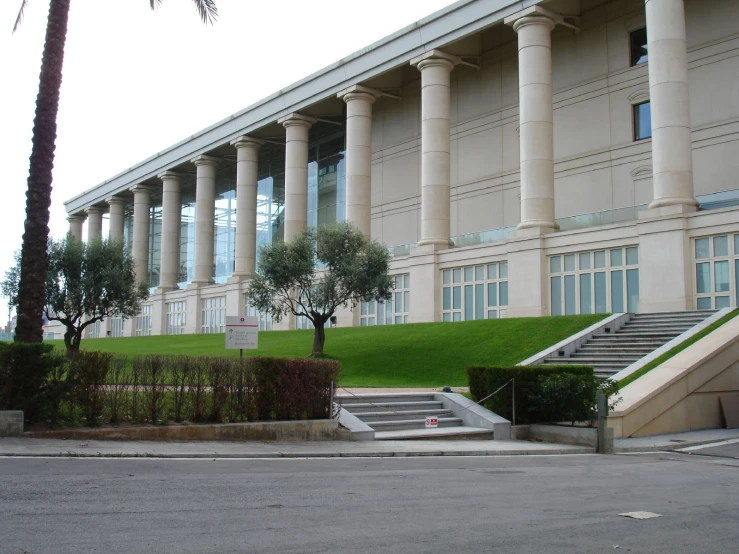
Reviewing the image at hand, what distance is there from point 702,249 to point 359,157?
2319cm

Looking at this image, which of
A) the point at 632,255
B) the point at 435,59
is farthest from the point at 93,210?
the point at 632,255

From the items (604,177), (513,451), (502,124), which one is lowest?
(513,451)

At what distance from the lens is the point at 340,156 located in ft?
197

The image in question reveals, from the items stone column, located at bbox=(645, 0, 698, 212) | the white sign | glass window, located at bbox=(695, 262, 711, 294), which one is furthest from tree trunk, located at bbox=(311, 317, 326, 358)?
glass window, located at bbox=(695, 262, 711, 294)

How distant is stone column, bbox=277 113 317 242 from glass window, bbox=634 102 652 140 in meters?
22.0

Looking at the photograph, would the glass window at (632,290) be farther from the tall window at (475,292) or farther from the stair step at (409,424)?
the stair step at (409,424)

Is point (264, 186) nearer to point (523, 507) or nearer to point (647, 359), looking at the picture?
point (647, 359)

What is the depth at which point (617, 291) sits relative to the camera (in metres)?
34.2

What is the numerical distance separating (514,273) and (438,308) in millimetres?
5628

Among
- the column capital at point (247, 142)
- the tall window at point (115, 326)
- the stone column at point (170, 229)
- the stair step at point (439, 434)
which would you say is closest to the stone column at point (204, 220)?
the column capital at point (247, 142)

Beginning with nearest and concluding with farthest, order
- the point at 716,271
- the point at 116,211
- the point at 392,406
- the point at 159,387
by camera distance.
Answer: the point at 159,387 → the point at 392,406 → the point at 716,271 → the point at 116,211

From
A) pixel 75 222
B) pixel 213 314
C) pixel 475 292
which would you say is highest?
pixel 75 222

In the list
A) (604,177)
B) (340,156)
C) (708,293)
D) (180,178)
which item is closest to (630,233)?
(708,293)

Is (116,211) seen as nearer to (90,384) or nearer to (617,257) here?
(617,257)
